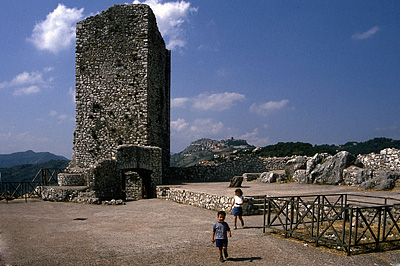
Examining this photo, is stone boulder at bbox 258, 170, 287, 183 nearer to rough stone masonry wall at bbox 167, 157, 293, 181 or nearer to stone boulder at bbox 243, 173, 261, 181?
stone boulder at bbox 243, 173, 261, 181

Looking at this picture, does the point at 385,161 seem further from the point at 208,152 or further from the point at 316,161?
the point at 208,152

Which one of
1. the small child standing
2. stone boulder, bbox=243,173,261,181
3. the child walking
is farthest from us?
stone boulder, bbox=243,173,261,181

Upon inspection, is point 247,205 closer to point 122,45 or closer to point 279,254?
point 279,254

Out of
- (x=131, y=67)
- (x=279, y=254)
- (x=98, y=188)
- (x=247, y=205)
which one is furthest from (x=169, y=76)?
(x=279, y=254)

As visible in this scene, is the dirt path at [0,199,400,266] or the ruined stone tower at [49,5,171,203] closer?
the dirt path at [0,199,400,266]

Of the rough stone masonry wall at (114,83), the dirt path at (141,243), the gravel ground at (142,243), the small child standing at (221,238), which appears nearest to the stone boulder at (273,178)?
the rough stone masonry wall at (114,83)

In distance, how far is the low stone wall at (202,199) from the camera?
13727mm

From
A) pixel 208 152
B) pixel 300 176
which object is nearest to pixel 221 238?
pixel 300 176

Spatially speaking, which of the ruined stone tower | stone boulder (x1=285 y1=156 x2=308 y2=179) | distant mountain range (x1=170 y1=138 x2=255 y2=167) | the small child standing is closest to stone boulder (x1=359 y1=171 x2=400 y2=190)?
stone boulder (x1=285 y1=156 x2=308 y2=179)

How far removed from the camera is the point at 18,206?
17391 mm

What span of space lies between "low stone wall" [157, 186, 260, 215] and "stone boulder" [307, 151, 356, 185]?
30.3 ft

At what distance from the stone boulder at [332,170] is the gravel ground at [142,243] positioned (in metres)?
10.2

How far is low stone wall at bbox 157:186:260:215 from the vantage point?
45.0ft

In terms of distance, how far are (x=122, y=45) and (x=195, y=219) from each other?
16.2 meters
